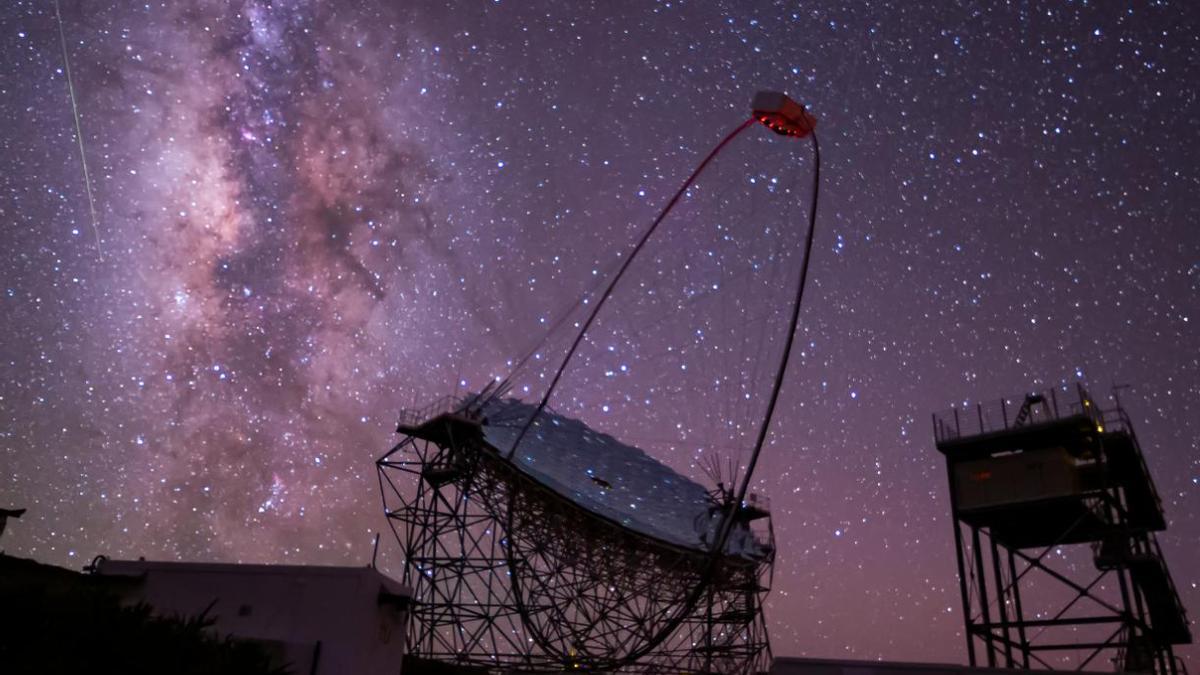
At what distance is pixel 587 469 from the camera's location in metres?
33.5

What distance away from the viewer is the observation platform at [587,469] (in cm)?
3092

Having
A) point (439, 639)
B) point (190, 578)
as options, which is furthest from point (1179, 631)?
point (190, 578)

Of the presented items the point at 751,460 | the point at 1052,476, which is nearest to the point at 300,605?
the point at 751,460

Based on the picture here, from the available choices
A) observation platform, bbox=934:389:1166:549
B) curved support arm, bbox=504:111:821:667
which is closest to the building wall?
curved support arm, bbox=504:111:821:667

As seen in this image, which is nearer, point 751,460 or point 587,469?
point 751,460

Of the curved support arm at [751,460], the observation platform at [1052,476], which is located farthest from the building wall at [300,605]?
the observation platform at [1052,476]

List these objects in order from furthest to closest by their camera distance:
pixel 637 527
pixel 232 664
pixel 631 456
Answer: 1. pixel 631 456
2. pixel 637 527
3. pixel 232 664

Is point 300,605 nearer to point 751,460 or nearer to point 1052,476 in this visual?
point 751,460

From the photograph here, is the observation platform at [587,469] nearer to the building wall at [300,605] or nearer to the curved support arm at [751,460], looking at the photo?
the curved support arm at [751,460]

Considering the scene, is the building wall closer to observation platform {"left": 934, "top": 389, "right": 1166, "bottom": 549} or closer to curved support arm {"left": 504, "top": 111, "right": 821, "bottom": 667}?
curved support arm {"left": 504, "top": 111, "right": 821, "bottom": 667}

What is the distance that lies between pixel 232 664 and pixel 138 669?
128cm

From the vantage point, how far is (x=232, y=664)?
9625 mm

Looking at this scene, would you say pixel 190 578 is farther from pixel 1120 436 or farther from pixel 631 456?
pixel 1120 436

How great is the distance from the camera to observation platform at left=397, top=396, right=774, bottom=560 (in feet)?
101
